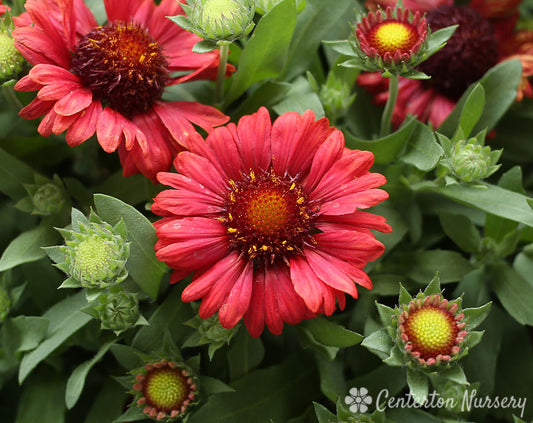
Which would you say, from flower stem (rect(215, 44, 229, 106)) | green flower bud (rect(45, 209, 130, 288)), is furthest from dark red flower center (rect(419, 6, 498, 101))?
green flower bud (rect(45, 209, 130, 288))

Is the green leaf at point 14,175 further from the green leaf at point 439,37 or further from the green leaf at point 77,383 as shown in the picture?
the green leaf at point 439,37

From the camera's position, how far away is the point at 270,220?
92 cm

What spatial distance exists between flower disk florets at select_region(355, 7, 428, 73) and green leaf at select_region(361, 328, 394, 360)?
445 millimetres

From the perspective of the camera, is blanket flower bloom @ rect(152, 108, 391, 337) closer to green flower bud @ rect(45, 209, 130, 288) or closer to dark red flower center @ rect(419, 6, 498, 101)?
green flower bud @ rect(45, 209, 130, 288)

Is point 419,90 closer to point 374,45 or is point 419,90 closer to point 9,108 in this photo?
point 374,45

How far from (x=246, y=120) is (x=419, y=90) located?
561mm

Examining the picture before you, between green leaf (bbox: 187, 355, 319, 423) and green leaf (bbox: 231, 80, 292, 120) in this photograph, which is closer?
green leaf (bbox: 187, 355, 319, 423)

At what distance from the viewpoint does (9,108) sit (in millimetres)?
1194

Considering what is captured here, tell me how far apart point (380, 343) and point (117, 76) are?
0.62 m

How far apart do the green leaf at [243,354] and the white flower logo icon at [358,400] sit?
17cm

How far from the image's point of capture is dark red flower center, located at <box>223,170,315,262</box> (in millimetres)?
916

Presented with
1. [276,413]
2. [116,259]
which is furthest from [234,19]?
[276,413]

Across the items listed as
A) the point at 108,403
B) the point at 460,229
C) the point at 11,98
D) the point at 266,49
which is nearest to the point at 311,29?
the point at 266,49

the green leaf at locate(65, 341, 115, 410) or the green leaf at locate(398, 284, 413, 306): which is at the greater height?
the green leaf at locate(398, 284, 413, 306)
